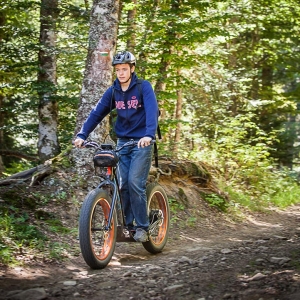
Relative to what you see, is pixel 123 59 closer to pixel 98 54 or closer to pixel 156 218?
pixel 156 218

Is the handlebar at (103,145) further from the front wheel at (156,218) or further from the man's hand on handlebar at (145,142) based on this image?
the front wheel at (156,218)

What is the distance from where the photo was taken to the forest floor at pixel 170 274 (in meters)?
4.16

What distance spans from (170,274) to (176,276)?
121 millimetres

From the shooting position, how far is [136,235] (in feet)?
19.6

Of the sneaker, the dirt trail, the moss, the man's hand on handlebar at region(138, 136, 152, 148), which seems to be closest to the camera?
the dirt trail

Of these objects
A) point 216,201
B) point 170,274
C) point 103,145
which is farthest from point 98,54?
point 170,274

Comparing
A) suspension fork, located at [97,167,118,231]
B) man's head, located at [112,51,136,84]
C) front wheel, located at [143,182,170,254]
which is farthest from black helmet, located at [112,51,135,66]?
front wheel, located at [143,182,170,254]

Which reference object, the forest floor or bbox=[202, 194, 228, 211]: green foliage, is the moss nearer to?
bbox=[202, 194, 228, 211]: green foliage

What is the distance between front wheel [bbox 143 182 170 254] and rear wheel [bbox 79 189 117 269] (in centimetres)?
75

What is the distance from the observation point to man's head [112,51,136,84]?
572cm

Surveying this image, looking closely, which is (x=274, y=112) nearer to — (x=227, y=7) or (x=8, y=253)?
(x=227, y=7)

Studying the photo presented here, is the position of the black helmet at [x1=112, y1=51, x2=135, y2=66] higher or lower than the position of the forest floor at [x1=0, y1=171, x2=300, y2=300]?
higher

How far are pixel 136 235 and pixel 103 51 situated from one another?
12.3 ft

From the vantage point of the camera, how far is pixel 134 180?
5840 millimetres
